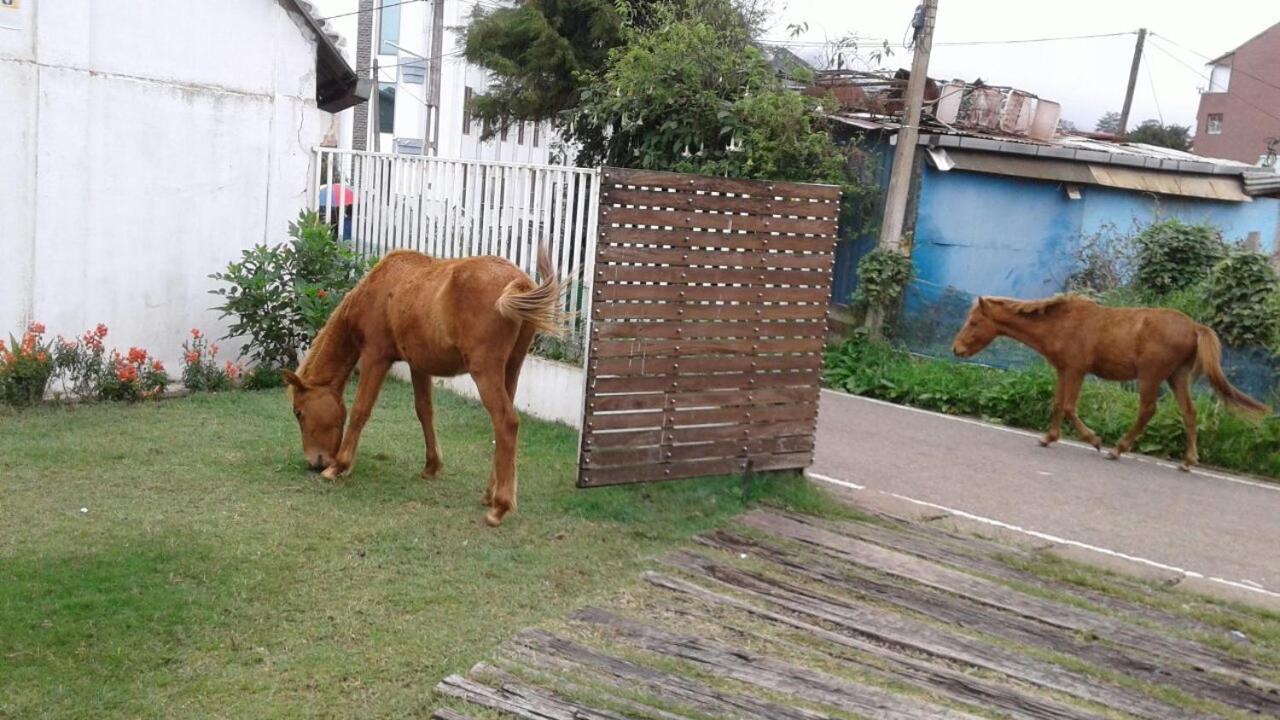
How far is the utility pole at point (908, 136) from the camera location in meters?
15.8

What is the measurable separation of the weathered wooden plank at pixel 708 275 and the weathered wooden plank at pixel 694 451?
1123mm

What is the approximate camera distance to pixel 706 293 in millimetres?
8266

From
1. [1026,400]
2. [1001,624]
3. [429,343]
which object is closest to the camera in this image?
[1001,624]

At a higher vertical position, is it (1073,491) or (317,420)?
(317,420)

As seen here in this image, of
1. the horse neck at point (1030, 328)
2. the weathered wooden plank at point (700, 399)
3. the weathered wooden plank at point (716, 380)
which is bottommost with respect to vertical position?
the weathered wooden plank at point (700, 399)

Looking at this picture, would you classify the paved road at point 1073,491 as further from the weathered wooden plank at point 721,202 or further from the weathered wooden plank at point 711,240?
the weathered wooden plank at point 721,202

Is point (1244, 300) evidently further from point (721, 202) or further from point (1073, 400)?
point (721, 202)

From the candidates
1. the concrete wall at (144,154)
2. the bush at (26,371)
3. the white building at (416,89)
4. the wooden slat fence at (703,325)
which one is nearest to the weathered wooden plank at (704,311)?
the wooden slat fence at (703,325)

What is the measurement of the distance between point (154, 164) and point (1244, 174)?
1634 cm

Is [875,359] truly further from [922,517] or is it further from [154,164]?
[154,164]

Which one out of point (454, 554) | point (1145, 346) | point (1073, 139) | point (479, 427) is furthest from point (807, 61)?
point (454, 554)

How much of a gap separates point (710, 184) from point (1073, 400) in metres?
5.49

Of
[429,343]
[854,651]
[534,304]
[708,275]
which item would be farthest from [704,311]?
[854,651]

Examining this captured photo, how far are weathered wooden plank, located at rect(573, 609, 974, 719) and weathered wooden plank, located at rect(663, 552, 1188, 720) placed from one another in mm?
699
